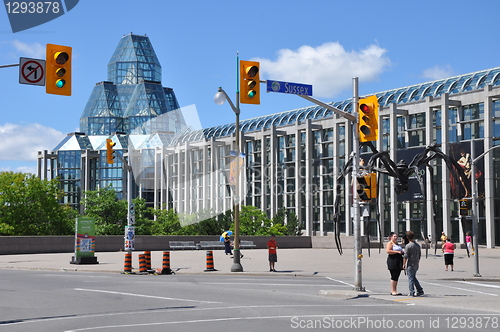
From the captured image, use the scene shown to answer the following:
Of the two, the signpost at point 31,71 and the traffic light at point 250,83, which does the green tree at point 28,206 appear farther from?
the traffic light at point 250,83

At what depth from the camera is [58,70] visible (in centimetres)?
1540

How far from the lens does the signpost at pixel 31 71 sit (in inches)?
600

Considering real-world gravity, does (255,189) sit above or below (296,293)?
above

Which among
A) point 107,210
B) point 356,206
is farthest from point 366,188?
point 107,210

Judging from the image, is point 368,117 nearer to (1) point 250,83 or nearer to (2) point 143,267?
(1) point 250,83

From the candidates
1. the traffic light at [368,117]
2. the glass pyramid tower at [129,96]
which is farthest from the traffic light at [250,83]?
the glass pyramid tower at [129,96]

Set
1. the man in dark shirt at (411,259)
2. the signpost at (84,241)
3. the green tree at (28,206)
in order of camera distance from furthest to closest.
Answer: the green tree at (28,206)
the signpost at (84,241)
the man in dark shirt at (411,259)

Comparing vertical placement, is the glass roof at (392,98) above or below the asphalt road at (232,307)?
above

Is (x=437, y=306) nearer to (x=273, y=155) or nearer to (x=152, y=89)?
(x=273, y=155)

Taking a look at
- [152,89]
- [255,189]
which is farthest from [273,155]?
[152,89]

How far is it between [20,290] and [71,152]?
10089cm

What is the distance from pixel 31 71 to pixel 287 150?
73514 mm

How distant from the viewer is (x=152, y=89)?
139 m

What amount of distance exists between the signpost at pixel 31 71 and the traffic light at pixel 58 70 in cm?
19
